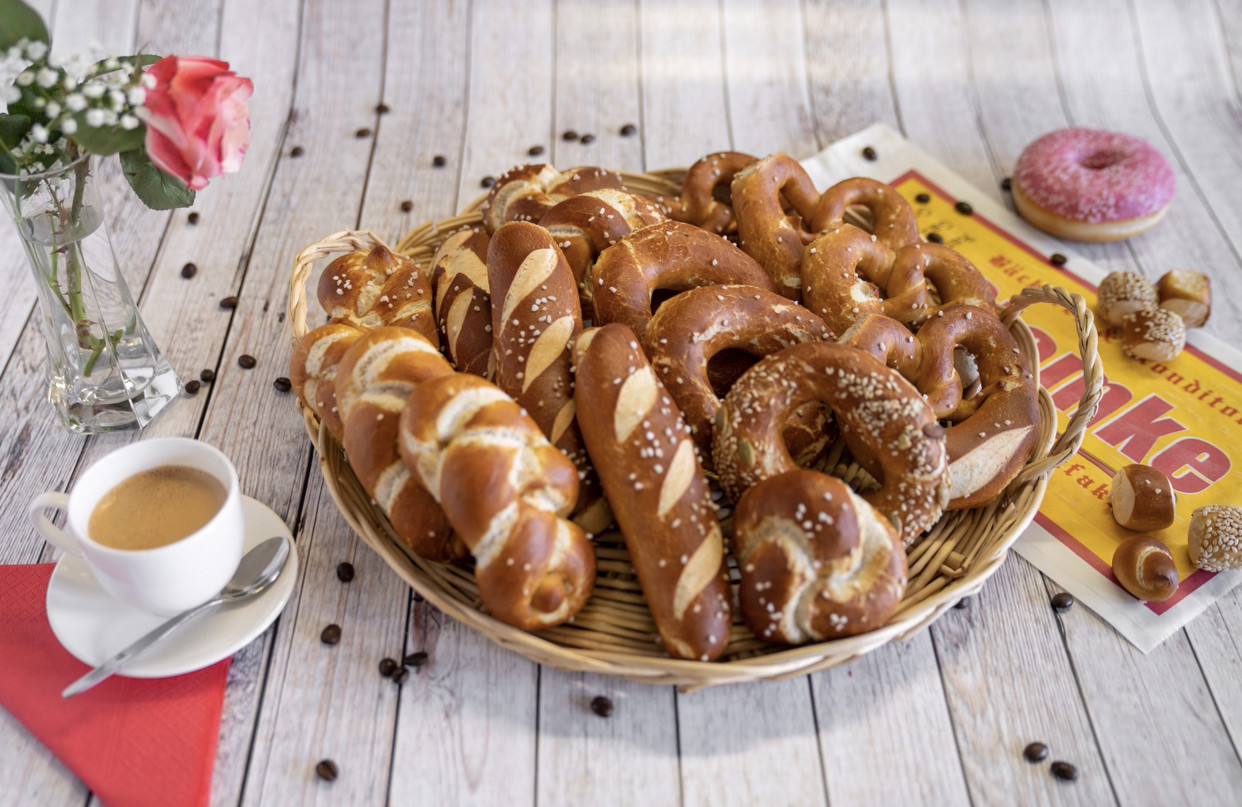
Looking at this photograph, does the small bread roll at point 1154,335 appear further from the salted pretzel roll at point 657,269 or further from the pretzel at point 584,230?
the pretzel at point 584,230

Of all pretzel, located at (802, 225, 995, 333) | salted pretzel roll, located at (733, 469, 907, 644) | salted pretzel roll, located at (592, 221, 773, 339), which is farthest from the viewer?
pretzel, located at (802, 225, 995, 333)

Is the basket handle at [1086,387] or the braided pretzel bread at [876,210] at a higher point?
the braided pretzel bread at [876,210]

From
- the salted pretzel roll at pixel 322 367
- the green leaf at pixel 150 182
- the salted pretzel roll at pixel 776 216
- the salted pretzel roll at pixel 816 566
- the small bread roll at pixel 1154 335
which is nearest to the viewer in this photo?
the salted pretzel roll at pixel 816 566

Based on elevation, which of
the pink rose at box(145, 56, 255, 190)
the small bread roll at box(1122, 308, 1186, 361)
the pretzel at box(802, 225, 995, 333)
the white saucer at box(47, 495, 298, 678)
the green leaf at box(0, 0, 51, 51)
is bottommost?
the small bread roll at box(1122, 308, 1186, 361)

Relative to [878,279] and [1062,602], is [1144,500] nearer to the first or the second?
[1062,602]

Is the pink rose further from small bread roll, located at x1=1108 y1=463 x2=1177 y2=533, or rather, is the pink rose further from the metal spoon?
small bread roll, located at x1=1108 y1=463 x2=1177 y2=533

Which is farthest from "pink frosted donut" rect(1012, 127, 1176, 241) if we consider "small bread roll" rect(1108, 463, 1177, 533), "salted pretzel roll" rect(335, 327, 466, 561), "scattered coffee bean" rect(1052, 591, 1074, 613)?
"salted pretzel roll" rect(335, 327, 466, 561)

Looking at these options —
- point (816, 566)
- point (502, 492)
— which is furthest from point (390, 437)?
point (816, 566)

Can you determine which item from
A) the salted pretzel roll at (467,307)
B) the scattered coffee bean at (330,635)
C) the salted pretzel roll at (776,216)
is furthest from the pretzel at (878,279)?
the scattered coffee bean at (330,635)
